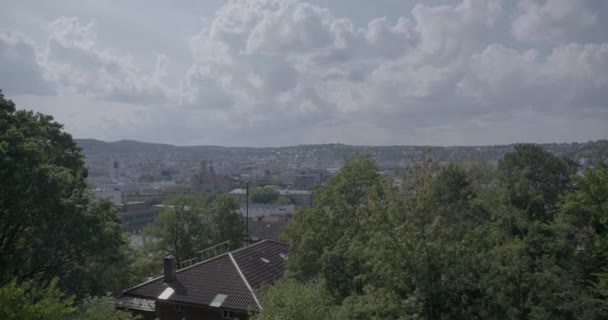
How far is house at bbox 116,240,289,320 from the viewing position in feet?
84.4

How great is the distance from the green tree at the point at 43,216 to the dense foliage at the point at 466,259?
7931mm

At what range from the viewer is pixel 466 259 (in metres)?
15.5

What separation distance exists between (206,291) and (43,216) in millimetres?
9994

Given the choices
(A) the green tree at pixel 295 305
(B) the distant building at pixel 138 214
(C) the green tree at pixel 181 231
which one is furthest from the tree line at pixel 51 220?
(B) the distant building at pixel 138 214

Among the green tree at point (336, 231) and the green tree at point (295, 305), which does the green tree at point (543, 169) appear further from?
the green tree at point (295, 305)

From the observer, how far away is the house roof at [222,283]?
26.0 meters

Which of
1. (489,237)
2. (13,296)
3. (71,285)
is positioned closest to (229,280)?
(71,285)

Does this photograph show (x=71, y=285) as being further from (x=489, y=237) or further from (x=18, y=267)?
(x=489, y=237)

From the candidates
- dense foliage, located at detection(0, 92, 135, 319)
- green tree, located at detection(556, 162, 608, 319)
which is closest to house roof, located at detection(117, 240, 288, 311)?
dense foliage, located at detection(0, 92, 135, 319)

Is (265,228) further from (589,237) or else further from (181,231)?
(589,237)

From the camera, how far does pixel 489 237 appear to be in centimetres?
1645

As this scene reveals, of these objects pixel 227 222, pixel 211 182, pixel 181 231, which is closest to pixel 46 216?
pixel 181 231

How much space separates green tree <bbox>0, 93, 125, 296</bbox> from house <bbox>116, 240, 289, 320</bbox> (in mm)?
4763

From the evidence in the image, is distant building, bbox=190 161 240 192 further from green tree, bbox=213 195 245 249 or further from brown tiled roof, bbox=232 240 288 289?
brown tiled roof, bbox=232 240 288 289
